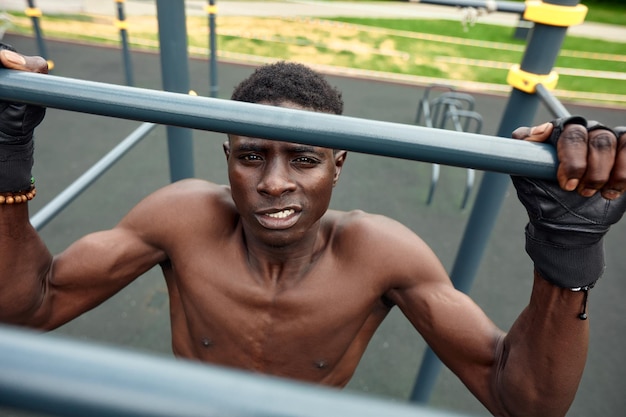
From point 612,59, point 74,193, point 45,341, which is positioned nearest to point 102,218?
point 74,193

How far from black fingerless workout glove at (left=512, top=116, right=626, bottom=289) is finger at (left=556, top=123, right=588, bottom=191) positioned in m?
0.12

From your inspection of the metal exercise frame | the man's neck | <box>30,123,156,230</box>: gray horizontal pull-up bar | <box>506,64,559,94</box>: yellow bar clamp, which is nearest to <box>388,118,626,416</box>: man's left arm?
the metal exercise frame

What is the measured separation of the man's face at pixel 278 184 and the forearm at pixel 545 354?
537mm

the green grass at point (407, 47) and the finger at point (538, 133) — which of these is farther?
the green grass at point (407, 47)

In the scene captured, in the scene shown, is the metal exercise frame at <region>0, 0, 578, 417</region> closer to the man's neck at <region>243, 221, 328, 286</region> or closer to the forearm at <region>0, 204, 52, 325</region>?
the forearm at <region>0, 204, 52, 325</region>

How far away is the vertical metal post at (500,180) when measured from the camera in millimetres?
1530

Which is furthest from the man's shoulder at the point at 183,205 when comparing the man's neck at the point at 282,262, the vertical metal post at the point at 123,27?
the vertical metal post at the point at 123,27

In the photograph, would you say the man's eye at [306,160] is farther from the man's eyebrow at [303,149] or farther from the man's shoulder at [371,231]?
the man's shoulder at [371,231]

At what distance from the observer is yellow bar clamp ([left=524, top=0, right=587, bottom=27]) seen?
1.45m

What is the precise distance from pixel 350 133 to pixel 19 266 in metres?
0.94

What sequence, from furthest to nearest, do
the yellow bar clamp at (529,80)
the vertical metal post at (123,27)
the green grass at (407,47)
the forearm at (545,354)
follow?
the green grass at (407,47) < the vertical metal post at (123,27) < the yellow bar clamp at (529,80) < the forearm at (545,354)

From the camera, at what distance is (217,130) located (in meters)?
0.75

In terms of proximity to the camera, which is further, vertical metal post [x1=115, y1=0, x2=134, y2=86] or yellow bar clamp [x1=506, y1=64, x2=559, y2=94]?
vertical metal post [x1=115, y1=0, x2=134, y2=86]

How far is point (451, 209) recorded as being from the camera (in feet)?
15.0
